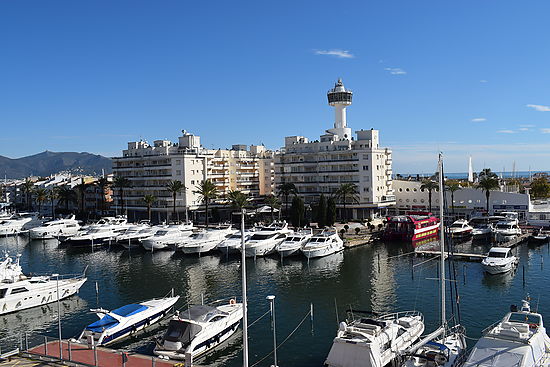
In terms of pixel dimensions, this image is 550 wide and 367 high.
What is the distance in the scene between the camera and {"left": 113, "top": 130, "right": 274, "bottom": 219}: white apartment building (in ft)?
349

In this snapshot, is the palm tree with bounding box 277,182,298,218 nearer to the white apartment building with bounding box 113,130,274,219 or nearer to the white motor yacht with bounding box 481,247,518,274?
the white apartment building with bounding box 113,130,274,219

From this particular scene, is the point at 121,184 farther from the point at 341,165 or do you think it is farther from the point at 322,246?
the point at 322,246

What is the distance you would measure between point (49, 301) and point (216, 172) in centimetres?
7239

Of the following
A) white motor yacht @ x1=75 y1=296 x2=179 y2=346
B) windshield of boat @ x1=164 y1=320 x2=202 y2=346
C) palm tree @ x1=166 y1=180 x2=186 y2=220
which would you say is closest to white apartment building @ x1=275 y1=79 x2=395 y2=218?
palm tree @ x1=166 y1=180 x2=186 y2=220

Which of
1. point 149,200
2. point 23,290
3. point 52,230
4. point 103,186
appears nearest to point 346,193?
point 149,200

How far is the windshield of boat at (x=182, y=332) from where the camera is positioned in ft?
96.1

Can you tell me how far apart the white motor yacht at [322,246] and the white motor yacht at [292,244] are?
988 millimetres

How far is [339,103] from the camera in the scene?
11450cm

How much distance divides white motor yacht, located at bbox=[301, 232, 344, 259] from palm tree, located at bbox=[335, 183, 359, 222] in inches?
968

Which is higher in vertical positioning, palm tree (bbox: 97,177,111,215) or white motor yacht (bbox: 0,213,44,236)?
palm tree (bbox: 97,177,111,215)

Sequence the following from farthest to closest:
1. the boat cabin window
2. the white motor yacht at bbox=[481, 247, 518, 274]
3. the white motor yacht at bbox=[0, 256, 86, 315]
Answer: the white motor yacht at bbox=[481, 247, 518, 274] < the boat cabin window < the white motor yacht at bbox=[0, 256, 86, 315]

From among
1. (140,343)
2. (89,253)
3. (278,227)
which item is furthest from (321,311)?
(89,253)

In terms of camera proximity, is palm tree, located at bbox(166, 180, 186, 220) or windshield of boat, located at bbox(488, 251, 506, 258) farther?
palm tree, located at bbox(166, 180, 186, 220)

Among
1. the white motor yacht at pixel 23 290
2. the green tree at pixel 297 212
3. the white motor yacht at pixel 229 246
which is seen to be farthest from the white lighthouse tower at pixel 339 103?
the white motor yacht at pixel 23 290
